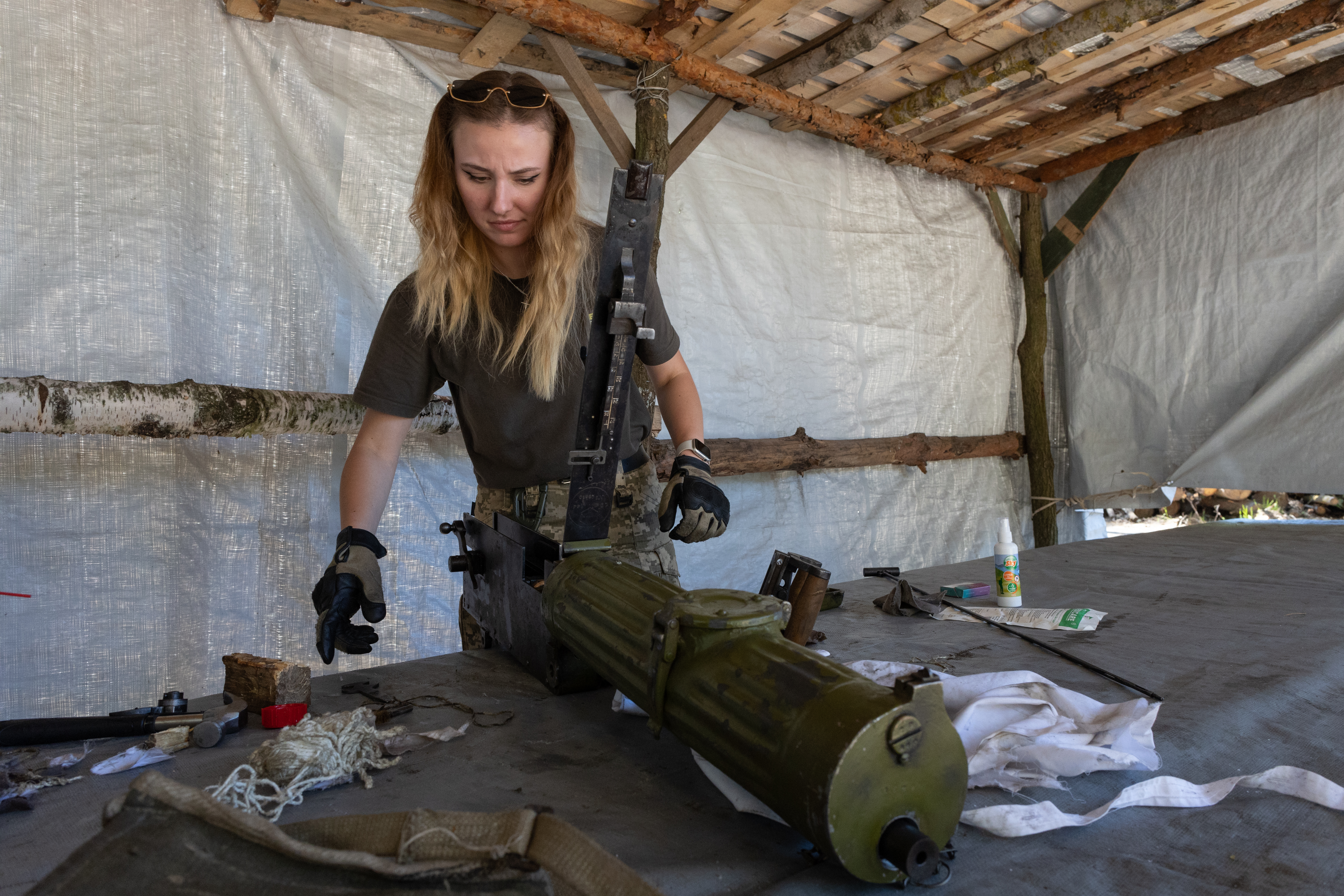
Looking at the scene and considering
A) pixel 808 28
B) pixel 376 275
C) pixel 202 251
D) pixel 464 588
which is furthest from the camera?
pixel 808 28

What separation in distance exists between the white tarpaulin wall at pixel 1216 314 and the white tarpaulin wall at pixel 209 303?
2.45 m

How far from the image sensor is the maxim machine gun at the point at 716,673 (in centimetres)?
66

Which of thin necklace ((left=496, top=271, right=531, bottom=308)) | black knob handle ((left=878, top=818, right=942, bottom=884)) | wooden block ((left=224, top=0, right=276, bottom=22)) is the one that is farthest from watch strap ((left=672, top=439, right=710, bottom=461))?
wooden block ((left=224, top=0, right=276, bottom=22))

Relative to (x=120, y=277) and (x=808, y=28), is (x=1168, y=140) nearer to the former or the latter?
(x=808, y=28)

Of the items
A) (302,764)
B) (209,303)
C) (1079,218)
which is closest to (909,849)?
(302,764)

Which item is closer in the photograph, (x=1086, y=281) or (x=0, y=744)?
(x=0, y=744)

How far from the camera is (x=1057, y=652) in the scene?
1367mm

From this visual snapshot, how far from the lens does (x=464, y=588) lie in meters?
1.67

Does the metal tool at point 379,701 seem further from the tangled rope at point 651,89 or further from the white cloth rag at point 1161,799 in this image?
the tangled rope at point 651,89

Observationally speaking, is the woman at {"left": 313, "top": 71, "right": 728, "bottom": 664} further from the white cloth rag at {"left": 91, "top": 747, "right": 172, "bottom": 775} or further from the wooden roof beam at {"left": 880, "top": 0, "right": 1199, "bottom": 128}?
the wooden roof beam at {"left": 880, "top": 0, "right": 1199, "bottom": 128}

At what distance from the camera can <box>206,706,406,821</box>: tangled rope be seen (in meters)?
0.82

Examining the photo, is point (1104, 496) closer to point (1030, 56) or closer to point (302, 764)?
point (1030, 56)

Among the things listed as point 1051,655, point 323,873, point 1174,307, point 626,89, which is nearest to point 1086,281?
point 1174,307

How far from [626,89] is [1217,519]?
5.02 m
